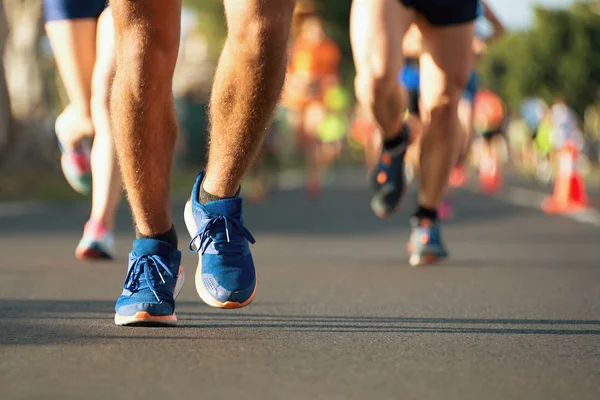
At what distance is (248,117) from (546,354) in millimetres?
1067

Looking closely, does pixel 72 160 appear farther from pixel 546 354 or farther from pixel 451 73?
pixel 546 354

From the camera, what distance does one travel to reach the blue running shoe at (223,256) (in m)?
3.82

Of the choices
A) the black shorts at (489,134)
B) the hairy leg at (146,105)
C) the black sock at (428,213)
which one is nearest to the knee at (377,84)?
the black sock at (428,213)

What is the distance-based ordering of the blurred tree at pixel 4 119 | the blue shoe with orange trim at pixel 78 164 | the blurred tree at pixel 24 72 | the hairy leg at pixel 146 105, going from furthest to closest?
the blurred tree at pixel 24 72 < the blurred tree at pixel 4 119 < the blue shoe with orange trim at pixel 78 164 < the hairy leg at pixel 146 105

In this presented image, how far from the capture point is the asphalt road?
298 centimetres

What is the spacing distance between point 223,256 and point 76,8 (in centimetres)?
252

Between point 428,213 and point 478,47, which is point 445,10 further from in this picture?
point 478,47

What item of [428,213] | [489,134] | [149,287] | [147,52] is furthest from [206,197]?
[489,134]

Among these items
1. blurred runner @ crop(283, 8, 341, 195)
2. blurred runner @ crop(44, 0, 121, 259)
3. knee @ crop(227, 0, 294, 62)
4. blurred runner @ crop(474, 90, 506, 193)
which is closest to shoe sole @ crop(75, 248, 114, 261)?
blurred runner @ crop(44, 0, 121, 259)

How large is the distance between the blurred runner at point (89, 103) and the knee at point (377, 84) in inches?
44.4

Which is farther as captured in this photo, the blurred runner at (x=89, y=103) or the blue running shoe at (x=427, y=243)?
the blue running shoe at (x=427, y=243)

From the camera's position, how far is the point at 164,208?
395 centimetres

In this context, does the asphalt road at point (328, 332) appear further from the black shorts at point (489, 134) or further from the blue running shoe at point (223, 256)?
the black shorts at point (489, 134)

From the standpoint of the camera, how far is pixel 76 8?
19.7ft
